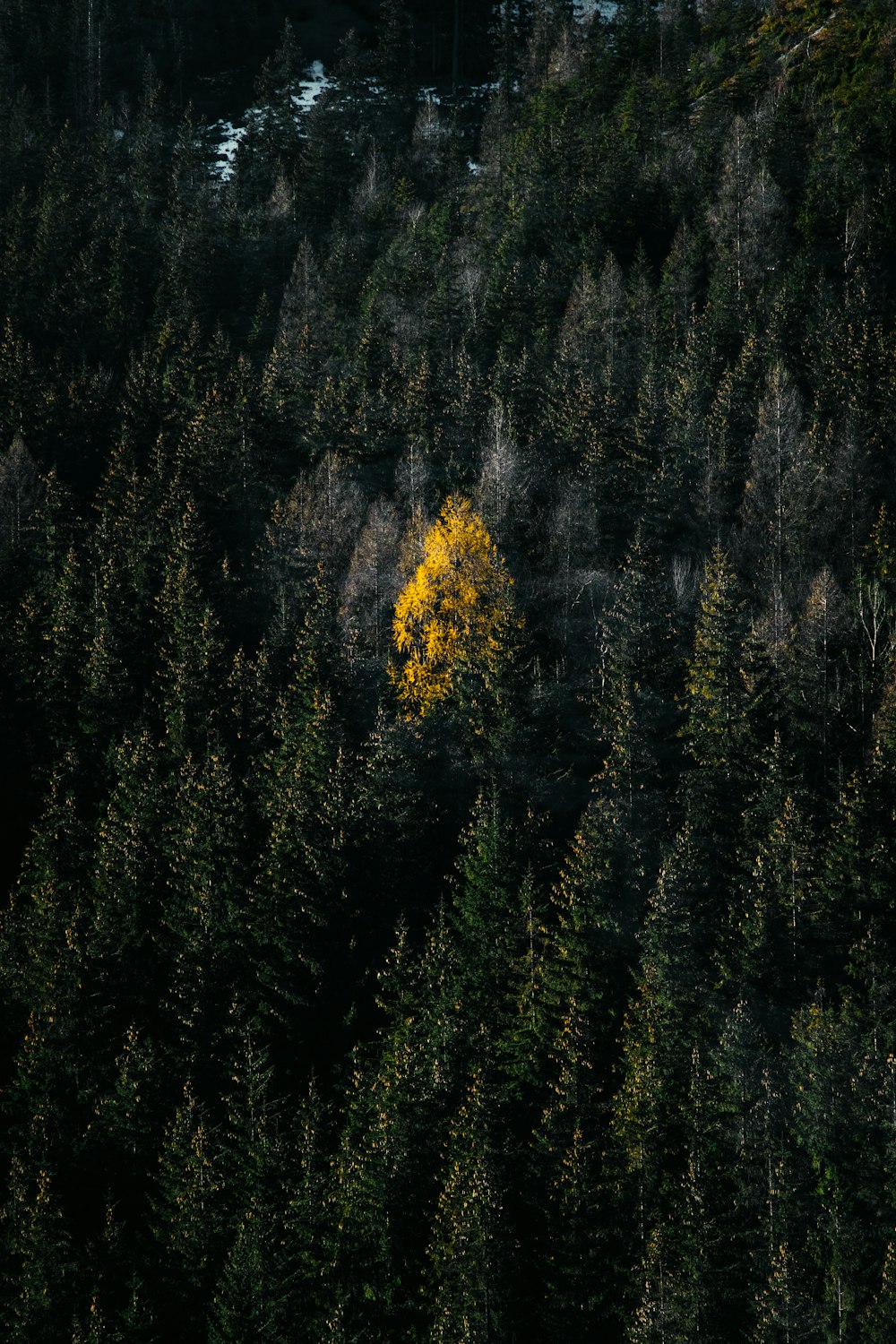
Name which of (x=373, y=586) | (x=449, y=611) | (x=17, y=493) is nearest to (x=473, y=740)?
(x=449, y=611)

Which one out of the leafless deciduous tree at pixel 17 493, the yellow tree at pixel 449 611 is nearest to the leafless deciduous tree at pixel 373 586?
the yellow tree at pixel 449 611

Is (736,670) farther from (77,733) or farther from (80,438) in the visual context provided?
(80,438)

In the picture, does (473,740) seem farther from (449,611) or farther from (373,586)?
(373,586)

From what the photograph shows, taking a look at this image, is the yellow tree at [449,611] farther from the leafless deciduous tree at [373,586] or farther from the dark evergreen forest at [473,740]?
the leafless deciduous tree at [373,586]

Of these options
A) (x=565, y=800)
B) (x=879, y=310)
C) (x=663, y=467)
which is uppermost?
(x=879, y=310)

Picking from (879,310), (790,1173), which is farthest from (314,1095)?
(879,310)

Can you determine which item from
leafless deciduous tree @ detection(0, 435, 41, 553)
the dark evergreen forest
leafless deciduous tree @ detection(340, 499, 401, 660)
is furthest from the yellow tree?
leafless deciduous tree @ detection(0, 435, 41, 553)

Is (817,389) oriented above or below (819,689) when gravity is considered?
above
